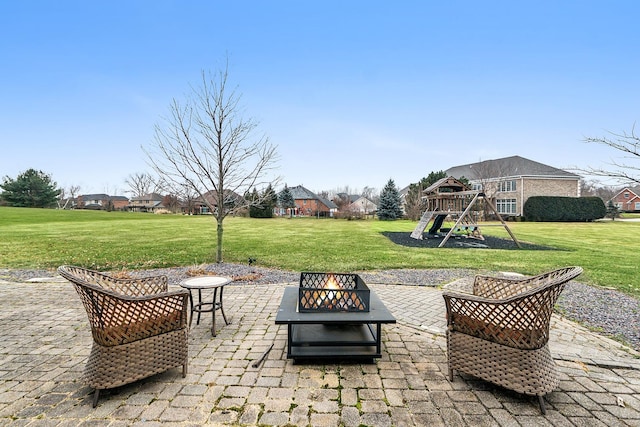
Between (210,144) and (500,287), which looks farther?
(210,144)

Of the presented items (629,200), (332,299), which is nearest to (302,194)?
(332,299)

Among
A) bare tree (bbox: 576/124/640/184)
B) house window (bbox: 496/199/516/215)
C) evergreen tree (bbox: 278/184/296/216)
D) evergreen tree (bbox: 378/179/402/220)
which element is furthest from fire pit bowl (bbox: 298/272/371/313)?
evergreen tree (bbox: 278/184/296/216)

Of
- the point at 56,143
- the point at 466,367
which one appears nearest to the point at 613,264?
the point at 466,367

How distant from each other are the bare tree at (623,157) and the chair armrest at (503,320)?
2.48 metres

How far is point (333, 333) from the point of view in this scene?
11.3 ft

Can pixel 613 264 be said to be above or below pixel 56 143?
below

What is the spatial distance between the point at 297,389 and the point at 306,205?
189 feet

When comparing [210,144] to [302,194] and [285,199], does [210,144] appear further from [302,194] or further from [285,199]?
[302,194]

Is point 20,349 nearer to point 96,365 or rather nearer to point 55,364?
point 55,364

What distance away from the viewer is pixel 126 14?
11312mm

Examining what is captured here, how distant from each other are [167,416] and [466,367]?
257 cm

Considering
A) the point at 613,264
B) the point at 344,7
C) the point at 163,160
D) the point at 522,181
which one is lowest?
the point at 613,264

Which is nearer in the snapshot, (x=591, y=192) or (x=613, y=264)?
(x=613, y=264)

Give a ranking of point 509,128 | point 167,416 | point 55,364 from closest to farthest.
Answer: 1. point 167,416
2. point 55,364
3. point 509,128
